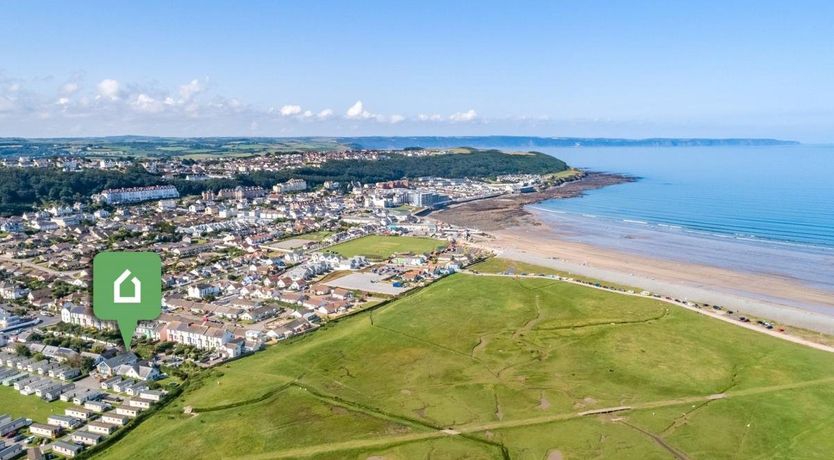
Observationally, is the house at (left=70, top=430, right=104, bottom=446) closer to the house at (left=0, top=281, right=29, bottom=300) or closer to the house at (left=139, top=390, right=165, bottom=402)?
the house at (left=139, top=390, right=165, bottom=402)

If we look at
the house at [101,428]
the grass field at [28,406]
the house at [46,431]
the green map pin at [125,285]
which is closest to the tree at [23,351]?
the grass field at [28,406]

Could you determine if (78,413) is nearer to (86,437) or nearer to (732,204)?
(86,437)

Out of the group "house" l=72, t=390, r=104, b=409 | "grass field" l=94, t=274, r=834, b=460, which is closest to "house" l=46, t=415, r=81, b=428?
"house" l=72, t=390, r=104, b=409

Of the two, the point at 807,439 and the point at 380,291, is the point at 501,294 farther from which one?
the point at 807,439

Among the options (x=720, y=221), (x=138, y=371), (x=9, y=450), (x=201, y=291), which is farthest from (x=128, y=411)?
(x=720, y=221)

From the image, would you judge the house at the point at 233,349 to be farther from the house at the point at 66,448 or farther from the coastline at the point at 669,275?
the coastline at the point at 669,275

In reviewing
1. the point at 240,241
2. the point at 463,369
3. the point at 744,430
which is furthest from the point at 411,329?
the point at 240,241

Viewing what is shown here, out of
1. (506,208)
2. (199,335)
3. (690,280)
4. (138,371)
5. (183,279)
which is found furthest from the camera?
(506,208)
